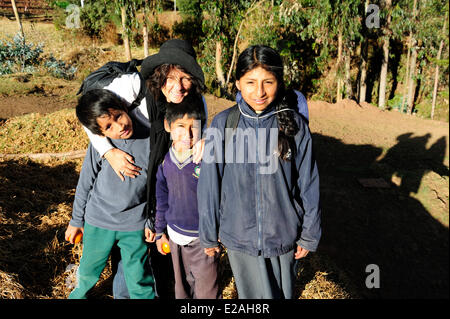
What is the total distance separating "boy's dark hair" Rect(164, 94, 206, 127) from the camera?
176 cm

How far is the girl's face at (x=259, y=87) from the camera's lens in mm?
1553

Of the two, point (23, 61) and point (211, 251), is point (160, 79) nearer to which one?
point (211, 251)

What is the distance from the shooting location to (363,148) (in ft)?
25.3

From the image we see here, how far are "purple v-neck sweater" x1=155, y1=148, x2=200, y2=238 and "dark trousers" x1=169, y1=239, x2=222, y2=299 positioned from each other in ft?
0.40

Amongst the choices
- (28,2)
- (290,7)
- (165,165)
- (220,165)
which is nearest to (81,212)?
(165,165)

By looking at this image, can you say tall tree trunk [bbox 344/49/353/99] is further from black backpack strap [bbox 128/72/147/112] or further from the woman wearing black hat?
black backpack strap [bbox 128/72/147/112]

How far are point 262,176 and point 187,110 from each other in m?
0.54

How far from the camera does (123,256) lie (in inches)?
78.0

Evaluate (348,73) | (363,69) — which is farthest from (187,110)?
(363,69)

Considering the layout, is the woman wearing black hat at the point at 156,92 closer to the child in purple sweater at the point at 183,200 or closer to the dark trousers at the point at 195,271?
the child in purple sweater at the point at 183,200

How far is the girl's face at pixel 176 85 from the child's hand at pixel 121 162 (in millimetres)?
409

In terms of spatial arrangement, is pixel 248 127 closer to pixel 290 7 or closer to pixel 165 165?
pixel 165 165
